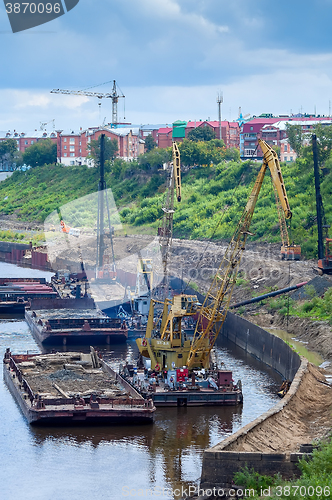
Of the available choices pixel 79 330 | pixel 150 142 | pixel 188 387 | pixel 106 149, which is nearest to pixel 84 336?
pixel 79 330

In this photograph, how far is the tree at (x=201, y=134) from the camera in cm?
13825

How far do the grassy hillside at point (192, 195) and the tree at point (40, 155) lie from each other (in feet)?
9.82

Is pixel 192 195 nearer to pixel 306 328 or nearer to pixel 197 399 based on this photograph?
pixel 306 328

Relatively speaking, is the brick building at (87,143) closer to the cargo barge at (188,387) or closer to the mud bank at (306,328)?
the mud bank at (306,328)

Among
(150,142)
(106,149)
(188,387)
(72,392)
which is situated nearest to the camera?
(72,392)

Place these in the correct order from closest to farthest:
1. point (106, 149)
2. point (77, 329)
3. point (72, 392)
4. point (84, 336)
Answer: point (72, 392) < point (84, 336) < point (77, 329) < point (106, 149)

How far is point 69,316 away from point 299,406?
30.8 metres

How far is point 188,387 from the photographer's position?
132ft

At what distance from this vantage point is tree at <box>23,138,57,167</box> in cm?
17652

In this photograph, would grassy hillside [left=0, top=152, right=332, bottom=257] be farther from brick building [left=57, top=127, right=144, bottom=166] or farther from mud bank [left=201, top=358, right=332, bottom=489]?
mud bank [left=201, top=358, right=332, bottom=489]

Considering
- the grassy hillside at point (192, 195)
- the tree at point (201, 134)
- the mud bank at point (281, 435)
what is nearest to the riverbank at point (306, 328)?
the mud bank at point (281, 435)

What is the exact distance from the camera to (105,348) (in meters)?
55.9

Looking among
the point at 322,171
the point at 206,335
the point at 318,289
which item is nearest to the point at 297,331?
the point at 318,289

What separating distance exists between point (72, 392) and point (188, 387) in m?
5.93
